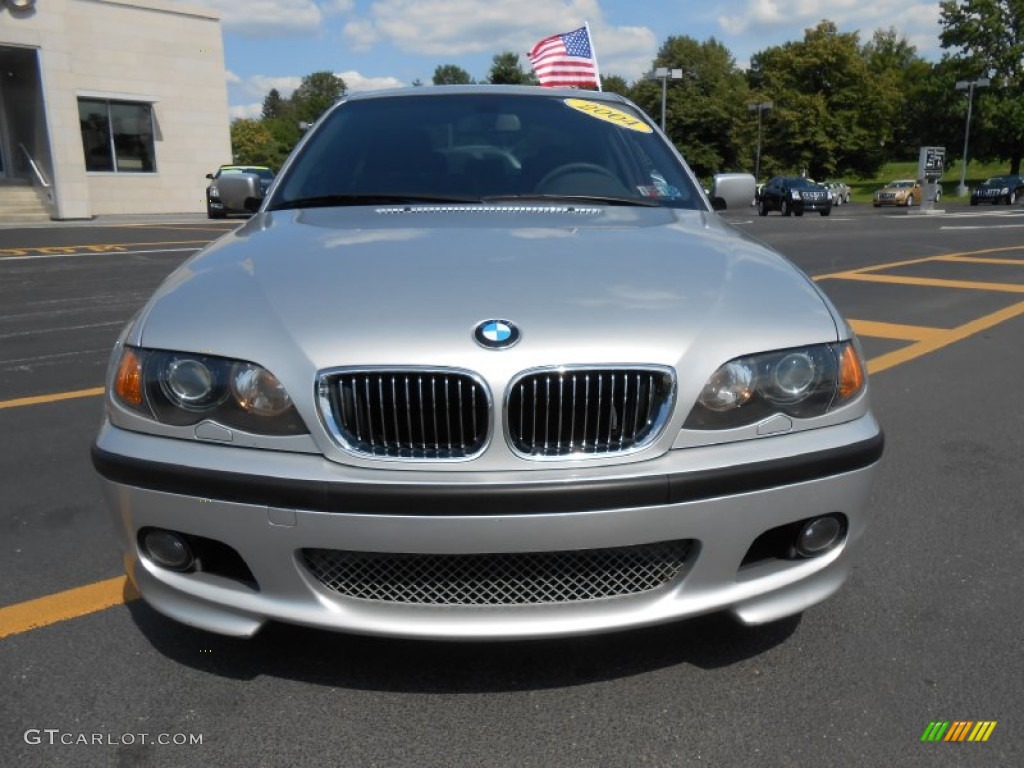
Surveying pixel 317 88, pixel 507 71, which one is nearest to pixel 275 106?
pixel 317 88

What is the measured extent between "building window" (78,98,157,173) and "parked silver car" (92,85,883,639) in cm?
2780

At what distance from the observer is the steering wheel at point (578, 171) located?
10.8ft

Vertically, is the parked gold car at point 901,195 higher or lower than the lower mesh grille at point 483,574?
lower

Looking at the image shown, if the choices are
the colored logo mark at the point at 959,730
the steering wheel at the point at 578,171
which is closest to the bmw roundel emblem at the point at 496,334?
the colored logo mark at the point at 959,730

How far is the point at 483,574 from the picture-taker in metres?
1.96

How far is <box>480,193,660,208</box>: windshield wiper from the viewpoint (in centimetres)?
308

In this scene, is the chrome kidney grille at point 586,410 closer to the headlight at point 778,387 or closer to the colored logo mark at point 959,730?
the headlight at point 778,387

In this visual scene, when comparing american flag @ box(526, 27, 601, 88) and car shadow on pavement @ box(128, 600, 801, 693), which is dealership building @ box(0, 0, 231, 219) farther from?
car shadow on pavement @ box(128, 600, 801, 693)

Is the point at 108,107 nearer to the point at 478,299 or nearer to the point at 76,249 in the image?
the point at 76,249

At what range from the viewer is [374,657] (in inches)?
90.3

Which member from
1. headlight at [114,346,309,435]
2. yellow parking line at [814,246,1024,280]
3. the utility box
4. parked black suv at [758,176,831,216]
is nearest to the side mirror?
headlight at [114,346,309,435]

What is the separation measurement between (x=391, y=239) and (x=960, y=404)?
379cm

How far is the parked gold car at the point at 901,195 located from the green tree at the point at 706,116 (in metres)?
28.7

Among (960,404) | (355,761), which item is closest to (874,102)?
(960,404)
